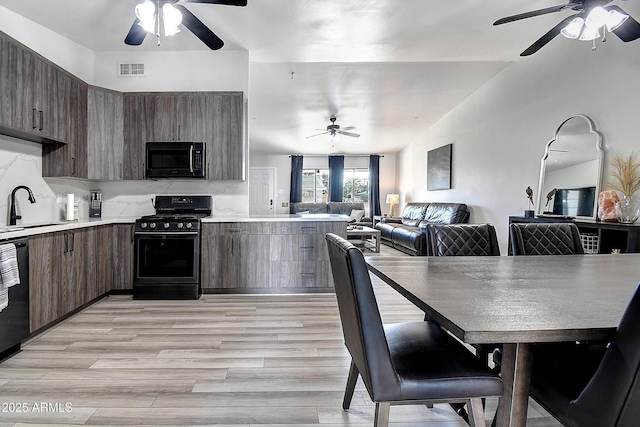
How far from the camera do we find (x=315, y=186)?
10820mm

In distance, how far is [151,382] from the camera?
77.0 inches

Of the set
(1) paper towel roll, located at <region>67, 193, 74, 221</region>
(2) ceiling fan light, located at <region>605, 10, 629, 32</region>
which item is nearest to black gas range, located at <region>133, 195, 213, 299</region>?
(1) paper towel roll, located at <region>67, 193, 74, 221</region>

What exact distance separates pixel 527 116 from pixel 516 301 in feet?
13.7

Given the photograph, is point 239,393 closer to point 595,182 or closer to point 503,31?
point 595,182

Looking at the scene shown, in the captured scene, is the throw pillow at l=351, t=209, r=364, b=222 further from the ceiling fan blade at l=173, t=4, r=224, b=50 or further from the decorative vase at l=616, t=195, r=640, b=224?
the ceiling fan blade at l=173, t=4, r=224, b=50

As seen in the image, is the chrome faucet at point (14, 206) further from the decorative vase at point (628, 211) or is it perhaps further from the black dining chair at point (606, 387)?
the decorative vase at point (628, 211)

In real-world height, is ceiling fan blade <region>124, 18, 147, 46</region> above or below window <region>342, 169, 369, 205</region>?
above

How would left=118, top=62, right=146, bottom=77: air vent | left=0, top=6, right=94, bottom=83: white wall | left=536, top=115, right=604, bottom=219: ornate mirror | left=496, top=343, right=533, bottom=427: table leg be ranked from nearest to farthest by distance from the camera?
left=496, top=343, right=533, bottom=427: table leg → left=0, top=6, right=94, bottom=83: white wall → left=536, top=115, right=604, bottom=219: ornate mirror → left=118, top=62, right=146, bottom=77: air vent

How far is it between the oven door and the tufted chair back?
252 cm

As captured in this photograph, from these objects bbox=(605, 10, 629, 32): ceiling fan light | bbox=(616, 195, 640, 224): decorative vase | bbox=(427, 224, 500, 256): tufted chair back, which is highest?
bbox=(605, 10, 629, 32): ceiling fan light

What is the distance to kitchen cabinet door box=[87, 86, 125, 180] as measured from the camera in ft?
11.6

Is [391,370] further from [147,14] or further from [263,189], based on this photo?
[263,189]

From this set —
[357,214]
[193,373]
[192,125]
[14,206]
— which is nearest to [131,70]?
[192,125]

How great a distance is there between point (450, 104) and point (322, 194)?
5.36m
